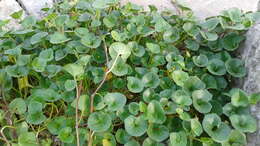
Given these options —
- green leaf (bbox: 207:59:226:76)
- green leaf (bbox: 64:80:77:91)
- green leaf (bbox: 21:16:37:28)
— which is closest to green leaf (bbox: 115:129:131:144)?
green leaf (bbox: 64:80:77:91)

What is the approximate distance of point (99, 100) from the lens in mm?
1390

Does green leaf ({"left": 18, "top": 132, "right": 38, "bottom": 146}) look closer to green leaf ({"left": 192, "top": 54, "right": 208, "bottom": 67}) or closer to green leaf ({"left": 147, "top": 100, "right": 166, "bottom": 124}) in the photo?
green leaf ({"left": 147, "top": 100, "right": 166, "bottom": 124})

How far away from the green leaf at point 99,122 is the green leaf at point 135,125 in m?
0.06

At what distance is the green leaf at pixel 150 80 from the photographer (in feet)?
4.70

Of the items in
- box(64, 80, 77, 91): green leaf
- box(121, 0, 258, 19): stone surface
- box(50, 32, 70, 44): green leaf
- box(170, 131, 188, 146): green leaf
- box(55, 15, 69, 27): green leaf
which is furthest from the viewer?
box(121, 0, 258, 19): stone surface

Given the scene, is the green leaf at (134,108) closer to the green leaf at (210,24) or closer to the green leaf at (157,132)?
the green leaf at (157,132)

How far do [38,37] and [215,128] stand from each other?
2.87 ft

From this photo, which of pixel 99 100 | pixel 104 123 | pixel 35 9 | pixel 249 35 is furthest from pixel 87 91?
pixel 35 9

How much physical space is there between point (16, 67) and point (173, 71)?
25.4 inches

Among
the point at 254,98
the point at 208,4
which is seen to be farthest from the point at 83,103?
the point at 208,4

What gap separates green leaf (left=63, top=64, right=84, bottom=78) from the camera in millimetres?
1346

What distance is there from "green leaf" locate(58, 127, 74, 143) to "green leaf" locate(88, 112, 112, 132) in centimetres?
8

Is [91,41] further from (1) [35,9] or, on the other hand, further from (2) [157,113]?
(1) [35,9]

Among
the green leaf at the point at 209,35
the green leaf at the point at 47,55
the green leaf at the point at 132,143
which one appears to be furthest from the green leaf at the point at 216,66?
the green leaf at the point at 47,55
